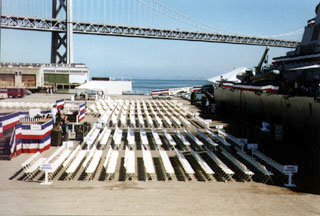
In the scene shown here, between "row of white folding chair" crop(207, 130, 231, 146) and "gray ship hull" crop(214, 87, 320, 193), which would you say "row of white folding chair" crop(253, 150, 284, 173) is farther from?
"row of white folding chair" crop(207, 130, 231, 146)

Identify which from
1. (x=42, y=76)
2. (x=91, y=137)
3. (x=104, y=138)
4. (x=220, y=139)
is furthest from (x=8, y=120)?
(x=42, y=76)

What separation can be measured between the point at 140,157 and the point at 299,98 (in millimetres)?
8036

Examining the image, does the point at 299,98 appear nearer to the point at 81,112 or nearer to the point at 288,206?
the point at 288,206

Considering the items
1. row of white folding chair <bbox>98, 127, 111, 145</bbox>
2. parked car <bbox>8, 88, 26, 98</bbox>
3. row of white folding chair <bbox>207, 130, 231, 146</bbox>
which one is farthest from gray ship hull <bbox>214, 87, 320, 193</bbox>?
parked car <bbox>8, 88, 26, 98</bbox>

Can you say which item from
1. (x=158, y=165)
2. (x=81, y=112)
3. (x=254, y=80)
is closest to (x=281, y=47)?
(x=254, y=80)

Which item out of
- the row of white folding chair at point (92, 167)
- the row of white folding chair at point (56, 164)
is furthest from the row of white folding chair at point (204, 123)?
the row of white folding chair at point (56, 164)

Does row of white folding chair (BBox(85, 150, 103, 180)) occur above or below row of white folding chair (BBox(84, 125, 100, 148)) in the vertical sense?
below

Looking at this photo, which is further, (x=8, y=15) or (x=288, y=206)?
(x=8, y=15)

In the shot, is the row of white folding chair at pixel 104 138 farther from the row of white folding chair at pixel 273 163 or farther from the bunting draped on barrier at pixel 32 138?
the row of white folding chair at pixel 273 163

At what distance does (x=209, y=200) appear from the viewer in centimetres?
810

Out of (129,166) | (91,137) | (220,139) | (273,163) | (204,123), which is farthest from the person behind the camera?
(204,123)

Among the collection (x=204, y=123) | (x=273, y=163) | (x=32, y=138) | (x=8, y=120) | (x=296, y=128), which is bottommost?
(x=204, y=123)

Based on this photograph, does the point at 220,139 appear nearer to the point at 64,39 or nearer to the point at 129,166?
the point at 129,166

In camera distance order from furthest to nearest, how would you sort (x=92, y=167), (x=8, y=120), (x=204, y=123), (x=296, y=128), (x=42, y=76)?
(x=42, y=76) < (x=204, y=123) < (x=296, y=128) < (x=8, y=120) < (x=92, y=167)
